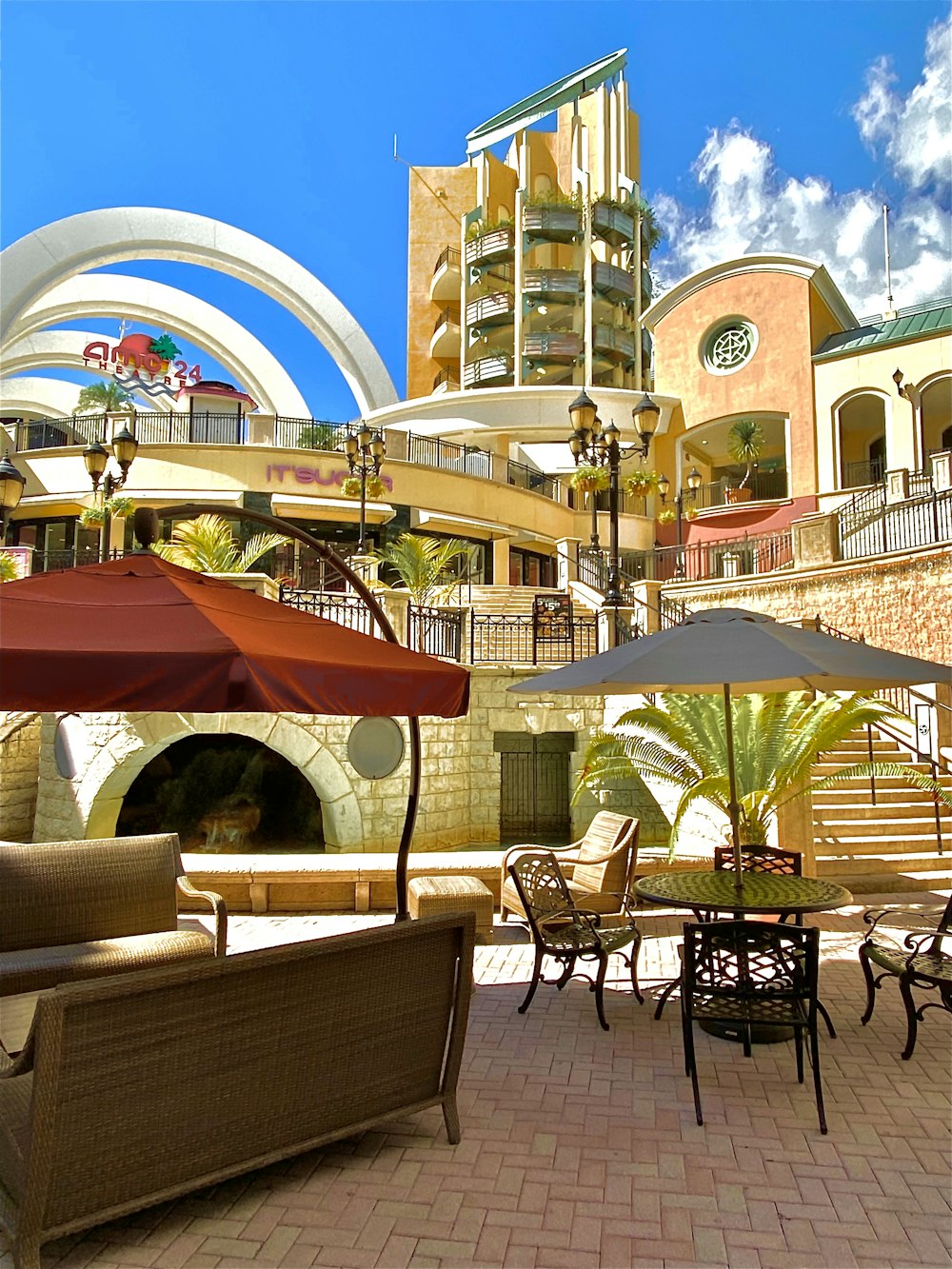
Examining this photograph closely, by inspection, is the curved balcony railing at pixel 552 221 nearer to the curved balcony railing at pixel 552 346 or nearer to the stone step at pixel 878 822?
the curved balcony railing at pixel 552 346

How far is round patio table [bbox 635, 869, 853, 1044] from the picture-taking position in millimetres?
5363

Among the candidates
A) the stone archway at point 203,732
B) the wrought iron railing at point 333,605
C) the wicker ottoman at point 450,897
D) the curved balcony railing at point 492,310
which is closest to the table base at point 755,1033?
the wicker ottoman at point 450,897

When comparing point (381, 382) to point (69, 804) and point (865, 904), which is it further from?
point (865, 904)

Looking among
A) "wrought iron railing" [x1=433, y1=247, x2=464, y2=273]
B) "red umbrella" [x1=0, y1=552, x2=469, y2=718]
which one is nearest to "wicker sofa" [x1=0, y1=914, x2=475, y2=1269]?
"red umbrella" [x1=0, y1=552, x2=469, y2=718]

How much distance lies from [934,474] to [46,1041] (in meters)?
21.4

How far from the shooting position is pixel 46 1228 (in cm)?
307

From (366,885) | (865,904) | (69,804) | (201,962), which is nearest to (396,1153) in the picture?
(201,962)

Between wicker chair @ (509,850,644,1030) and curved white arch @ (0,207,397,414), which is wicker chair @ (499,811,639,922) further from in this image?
curved white arch @ (0,207,397,414)

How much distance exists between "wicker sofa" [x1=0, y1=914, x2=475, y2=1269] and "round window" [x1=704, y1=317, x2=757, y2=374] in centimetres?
3005

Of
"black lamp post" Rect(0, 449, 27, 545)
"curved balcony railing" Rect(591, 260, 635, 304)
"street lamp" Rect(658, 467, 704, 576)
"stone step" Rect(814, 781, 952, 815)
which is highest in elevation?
"curved balcony railing" Rect(591, 260, 635, 304)

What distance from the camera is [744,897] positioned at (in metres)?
5.62

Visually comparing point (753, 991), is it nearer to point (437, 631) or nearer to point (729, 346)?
point (437, 631)

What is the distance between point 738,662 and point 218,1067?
11.2 feet

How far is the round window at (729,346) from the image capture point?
3028cm
